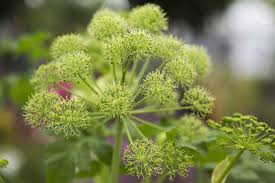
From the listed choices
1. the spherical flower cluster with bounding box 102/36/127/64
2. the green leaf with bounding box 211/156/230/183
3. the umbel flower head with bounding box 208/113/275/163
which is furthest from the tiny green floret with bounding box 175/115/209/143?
the spherical flower cluster with bounding box 102/36/127/64

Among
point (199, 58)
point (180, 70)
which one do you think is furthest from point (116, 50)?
point (199, 58)

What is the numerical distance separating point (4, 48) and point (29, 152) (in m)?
3.65

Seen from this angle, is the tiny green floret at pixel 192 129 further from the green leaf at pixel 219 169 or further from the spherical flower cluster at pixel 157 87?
the spherical flower cluster at pixel 157 87

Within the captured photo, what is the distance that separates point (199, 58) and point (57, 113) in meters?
0.36

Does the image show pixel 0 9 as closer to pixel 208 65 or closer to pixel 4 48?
pixel 4 48

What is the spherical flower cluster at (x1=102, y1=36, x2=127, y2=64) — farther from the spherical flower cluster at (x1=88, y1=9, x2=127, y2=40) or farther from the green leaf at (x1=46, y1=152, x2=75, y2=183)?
the green leaf at (x1=46, y1=152, x2=75, y2=183)

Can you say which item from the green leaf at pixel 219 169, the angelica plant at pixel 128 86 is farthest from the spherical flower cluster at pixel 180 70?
the green leaf at pixel 219 169

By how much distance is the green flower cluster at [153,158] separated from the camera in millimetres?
848

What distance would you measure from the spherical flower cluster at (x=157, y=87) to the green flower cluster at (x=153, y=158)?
3.3 inches

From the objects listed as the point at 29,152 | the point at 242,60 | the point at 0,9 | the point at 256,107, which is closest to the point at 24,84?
the point at 29,152

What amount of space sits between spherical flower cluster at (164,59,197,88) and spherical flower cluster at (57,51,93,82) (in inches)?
5.7

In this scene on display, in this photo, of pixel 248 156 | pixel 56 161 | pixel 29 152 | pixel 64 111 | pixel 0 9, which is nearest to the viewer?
pixel 64 111

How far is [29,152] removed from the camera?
216 inches

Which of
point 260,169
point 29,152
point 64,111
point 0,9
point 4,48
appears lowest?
point 29,152
